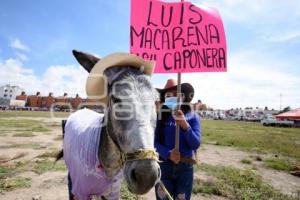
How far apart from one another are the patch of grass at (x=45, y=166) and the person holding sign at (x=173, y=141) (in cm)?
466

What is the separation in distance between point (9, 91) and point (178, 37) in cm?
15872

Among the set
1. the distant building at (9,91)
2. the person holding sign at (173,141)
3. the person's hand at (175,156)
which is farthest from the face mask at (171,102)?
the distant building at (9,91)

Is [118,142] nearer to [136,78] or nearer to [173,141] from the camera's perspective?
[136,78]

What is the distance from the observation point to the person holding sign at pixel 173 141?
11.8ft

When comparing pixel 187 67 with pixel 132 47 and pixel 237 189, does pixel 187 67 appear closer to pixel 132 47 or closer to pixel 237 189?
pixel 132 47

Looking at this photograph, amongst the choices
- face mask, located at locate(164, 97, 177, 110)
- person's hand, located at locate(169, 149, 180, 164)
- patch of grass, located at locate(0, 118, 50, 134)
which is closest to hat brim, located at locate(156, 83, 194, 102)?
face mask, located at locate(164, 97, 177, 110)

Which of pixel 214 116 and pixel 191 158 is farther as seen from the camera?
pixel 214 116

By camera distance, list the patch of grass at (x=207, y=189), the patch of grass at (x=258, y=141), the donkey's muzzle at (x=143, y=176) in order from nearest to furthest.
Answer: the donkey's muzzle at (x=143, y=176) → the patch of grass at (x=207, y=189) → the patch of grass at (x=258, y=141)

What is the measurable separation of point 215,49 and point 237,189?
13.1 ft

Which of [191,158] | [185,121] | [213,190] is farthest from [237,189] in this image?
[185,121]

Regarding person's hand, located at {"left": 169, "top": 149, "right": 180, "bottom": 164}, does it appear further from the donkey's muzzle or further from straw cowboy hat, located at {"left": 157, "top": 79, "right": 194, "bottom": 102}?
the donkey's muzzle

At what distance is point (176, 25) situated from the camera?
415 cm

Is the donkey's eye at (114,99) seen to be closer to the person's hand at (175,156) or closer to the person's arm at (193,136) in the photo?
the person's arm at (193,136)

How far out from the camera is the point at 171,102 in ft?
12.6
